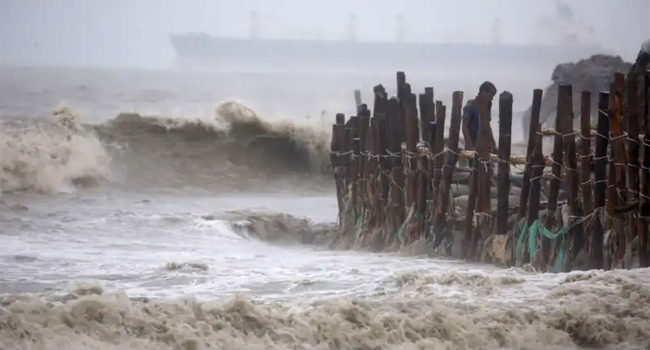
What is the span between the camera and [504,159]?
12.4 feet

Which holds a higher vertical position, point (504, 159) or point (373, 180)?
point (504, 159)

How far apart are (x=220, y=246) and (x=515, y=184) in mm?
1228

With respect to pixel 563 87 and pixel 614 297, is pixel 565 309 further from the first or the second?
pixel 563 87

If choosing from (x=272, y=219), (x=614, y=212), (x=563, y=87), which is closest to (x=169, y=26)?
(x=272, y=219)

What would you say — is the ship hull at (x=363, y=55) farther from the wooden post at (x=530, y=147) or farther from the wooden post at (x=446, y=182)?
the wooden post at (x=530, y=147)

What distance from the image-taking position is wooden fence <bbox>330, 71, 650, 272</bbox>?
3367 mm

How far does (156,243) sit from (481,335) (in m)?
1.93

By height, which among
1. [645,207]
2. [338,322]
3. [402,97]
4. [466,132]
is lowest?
[338,322]

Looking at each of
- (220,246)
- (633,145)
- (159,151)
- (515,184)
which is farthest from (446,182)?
(159,151)

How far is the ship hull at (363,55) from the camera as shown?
15.5 feet

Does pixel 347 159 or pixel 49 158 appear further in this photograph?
pixel 49 158

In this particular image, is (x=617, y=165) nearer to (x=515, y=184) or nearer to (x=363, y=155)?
(x=515, y=184)

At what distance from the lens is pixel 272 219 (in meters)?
5.27

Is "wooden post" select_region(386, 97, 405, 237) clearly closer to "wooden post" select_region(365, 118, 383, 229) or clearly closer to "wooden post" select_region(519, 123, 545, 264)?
"wooden post" select_region(365, 118, 383, 229)
